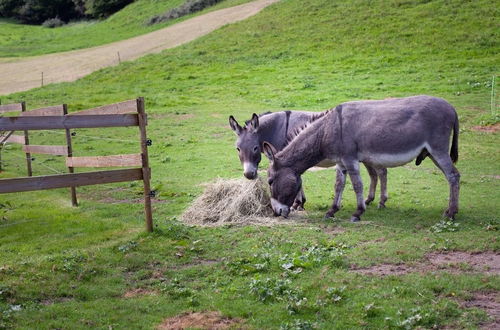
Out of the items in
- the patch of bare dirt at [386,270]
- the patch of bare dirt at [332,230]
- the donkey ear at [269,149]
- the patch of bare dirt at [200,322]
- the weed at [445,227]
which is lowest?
the patch of bare dirt at [332,230]

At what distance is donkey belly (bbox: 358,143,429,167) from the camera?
9.55 m

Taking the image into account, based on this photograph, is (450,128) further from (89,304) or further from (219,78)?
(219,78)

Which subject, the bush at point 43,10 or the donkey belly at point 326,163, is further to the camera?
the bush at point 43,10

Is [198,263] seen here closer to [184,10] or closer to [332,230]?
[332,230]

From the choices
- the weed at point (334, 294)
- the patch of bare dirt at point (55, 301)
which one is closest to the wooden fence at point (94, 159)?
the patch of bare dirt at point (55, 301)

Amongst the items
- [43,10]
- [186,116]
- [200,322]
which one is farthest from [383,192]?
[43,10]

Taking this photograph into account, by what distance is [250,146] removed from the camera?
35.4 feet

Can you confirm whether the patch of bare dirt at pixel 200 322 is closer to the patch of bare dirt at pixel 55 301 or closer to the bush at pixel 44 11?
the patch of bare dirt at pixel 55 301

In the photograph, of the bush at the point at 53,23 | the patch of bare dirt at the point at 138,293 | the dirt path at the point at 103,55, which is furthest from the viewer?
the bush at the point at 53,23

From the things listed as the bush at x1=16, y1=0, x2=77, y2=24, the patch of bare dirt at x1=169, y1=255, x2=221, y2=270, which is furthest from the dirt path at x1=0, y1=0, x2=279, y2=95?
the bush at x1=16, y1=0, x2=77, y2=24

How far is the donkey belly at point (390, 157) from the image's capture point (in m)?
9.55

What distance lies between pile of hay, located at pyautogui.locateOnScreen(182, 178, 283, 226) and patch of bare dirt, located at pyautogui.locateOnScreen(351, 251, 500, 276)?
113 inches

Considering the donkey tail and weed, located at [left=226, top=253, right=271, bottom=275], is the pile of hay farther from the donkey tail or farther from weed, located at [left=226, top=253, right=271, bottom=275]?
the donkey tail

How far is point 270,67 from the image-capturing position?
31.5 m
